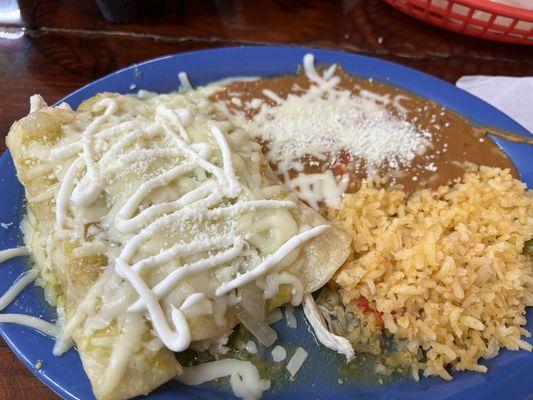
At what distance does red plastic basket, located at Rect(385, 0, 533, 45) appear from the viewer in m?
2.35

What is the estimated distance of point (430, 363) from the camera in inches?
59.5

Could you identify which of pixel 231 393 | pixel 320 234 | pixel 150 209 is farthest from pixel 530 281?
pixel 150 209

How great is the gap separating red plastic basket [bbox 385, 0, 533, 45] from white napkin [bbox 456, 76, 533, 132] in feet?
0.90

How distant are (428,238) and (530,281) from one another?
1.07 feet

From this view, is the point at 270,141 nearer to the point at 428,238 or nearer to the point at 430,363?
the point at 428,238

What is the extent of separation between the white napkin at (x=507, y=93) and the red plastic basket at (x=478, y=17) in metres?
0.27

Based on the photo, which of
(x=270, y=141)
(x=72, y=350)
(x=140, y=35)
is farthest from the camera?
(x=140, y=35)

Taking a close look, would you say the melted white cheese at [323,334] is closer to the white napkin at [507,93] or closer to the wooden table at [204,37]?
the white napkin at [507,93]

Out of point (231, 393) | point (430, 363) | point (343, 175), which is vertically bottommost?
point (231, 393)

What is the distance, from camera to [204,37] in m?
2.75

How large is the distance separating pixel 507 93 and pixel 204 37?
4.89 feet

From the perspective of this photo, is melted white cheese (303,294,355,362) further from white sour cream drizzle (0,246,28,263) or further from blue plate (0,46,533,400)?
white sour cream drizzle (0,246,28,263)

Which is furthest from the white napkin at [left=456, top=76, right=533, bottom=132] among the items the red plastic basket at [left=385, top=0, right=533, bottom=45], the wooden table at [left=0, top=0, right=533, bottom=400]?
the red plastic basket at [left=385, top=0, right=533, bottom=45]

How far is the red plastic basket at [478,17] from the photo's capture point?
235 cm
